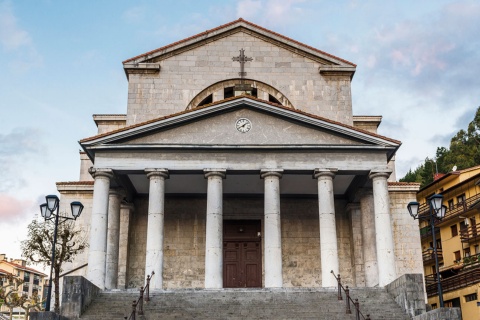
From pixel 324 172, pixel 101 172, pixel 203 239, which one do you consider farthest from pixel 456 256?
pixel 101 172

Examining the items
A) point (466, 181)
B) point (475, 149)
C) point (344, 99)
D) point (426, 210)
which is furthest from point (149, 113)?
point (475, 149)

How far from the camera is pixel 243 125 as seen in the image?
22.8 metres

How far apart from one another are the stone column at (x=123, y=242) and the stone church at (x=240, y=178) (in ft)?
0.14

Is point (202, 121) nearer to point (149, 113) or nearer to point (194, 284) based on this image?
point (149, 113)

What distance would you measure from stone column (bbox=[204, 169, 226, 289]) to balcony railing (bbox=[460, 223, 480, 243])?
22.8 m

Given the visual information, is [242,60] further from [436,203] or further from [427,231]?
[427,231]

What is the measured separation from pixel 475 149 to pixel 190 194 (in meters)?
34.6

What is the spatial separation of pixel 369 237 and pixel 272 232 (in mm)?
4994

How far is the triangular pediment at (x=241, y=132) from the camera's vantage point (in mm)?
22391

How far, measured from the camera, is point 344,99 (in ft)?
91.6

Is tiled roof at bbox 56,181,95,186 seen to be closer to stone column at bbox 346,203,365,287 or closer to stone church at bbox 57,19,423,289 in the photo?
stone church at bbox 57,19,423,289

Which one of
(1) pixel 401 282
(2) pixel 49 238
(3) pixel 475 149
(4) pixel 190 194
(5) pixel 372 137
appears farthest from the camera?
(3) pixel 475 149

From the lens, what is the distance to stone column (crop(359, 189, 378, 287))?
79.8 ft

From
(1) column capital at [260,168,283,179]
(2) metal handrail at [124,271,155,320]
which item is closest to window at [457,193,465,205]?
(1) column capital at [260,168,283,179]
